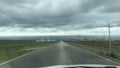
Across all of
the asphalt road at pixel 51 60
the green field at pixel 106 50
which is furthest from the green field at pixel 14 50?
the green field at pixel 106 50

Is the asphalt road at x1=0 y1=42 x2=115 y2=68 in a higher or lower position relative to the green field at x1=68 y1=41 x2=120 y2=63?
higher

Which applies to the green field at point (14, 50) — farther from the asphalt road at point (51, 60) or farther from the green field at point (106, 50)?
the green field at point (106, 50)

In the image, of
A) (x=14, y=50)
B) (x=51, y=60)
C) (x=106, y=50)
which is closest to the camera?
(x=51, y=60)

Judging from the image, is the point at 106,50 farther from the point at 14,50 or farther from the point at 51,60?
the point at 51,60

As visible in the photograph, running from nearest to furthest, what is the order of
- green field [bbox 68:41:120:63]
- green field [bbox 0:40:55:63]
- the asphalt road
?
the asphalt road → green field [bbox 68:41:120:63] → green field [bbox 0:40:55:63]

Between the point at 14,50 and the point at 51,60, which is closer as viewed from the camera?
the point at 51,60

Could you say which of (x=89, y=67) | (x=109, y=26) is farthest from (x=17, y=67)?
(x=109, y=26)

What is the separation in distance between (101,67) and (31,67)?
12235 millimetres

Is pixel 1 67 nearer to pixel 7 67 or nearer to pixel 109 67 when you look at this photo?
pixel 7 67

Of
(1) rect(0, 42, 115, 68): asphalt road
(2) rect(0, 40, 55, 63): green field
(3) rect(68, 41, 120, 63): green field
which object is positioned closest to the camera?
(1) rect(0, 42, 115, 68): asphalt road

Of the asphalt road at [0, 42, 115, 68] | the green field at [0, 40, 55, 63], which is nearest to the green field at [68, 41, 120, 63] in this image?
the asphalt road at [0, 42, 115, 68]

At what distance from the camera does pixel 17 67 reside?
17.3 metres

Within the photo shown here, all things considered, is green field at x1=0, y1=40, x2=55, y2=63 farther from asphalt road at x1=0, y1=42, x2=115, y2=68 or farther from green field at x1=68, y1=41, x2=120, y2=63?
green field at x1=68, y1=41, x2=120, y2=63

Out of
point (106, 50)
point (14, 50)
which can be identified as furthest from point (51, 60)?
point (106, 50)
